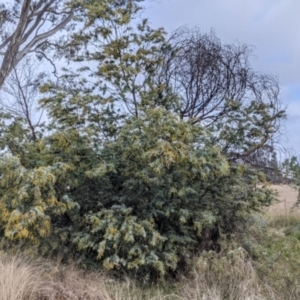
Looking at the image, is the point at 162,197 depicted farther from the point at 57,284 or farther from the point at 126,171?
the point at 57,284

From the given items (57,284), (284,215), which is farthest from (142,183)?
(284,215)

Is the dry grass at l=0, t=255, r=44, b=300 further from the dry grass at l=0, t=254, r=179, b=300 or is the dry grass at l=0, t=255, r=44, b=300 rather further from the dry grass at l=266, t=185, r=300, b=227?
the dry grass at l=266, t=185, r=300, b=227

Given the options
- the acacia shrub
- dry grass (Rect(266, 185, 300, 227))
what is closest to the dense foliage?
the acacia shrub

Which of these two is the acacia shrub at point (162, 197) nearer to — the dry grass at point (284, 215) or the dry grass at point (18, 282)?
the dry grass at point (18, 282)

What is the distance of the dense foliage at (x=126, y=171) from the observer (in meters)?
5.03

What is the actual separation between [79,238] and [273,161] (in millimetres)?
4224

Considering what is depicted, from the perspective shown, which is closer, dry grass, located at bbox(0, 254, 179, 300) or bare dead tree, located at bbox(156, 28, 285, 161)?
dry grass, located at bbox(0, 254, 179, 300)

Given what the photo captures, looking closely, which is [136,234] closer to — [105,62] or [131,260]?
[131,260]

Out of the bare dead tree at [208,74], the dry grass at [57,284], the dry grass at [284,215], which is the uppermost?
the bare dead tree at [208,74]

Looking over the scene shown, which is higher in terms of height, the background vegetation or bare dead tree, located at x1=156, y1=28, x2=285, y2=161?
bare dead tree, located at x1=156, y1=28, x2=285, y2=161

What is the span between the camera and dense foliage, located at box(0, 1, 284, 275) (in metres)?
5.03

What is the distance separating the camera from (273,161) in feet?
24.7

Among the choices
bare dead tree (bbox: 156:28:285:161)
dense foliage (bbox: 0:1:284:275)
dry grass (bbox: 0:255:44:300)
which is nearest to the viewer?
dry grass (bbox: 0:255:44:300)

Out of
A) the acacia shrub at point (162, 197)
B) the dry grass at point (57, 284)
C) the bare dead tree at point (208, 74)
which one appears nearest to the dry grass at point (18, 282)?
the dry grass at point (57, 284)
